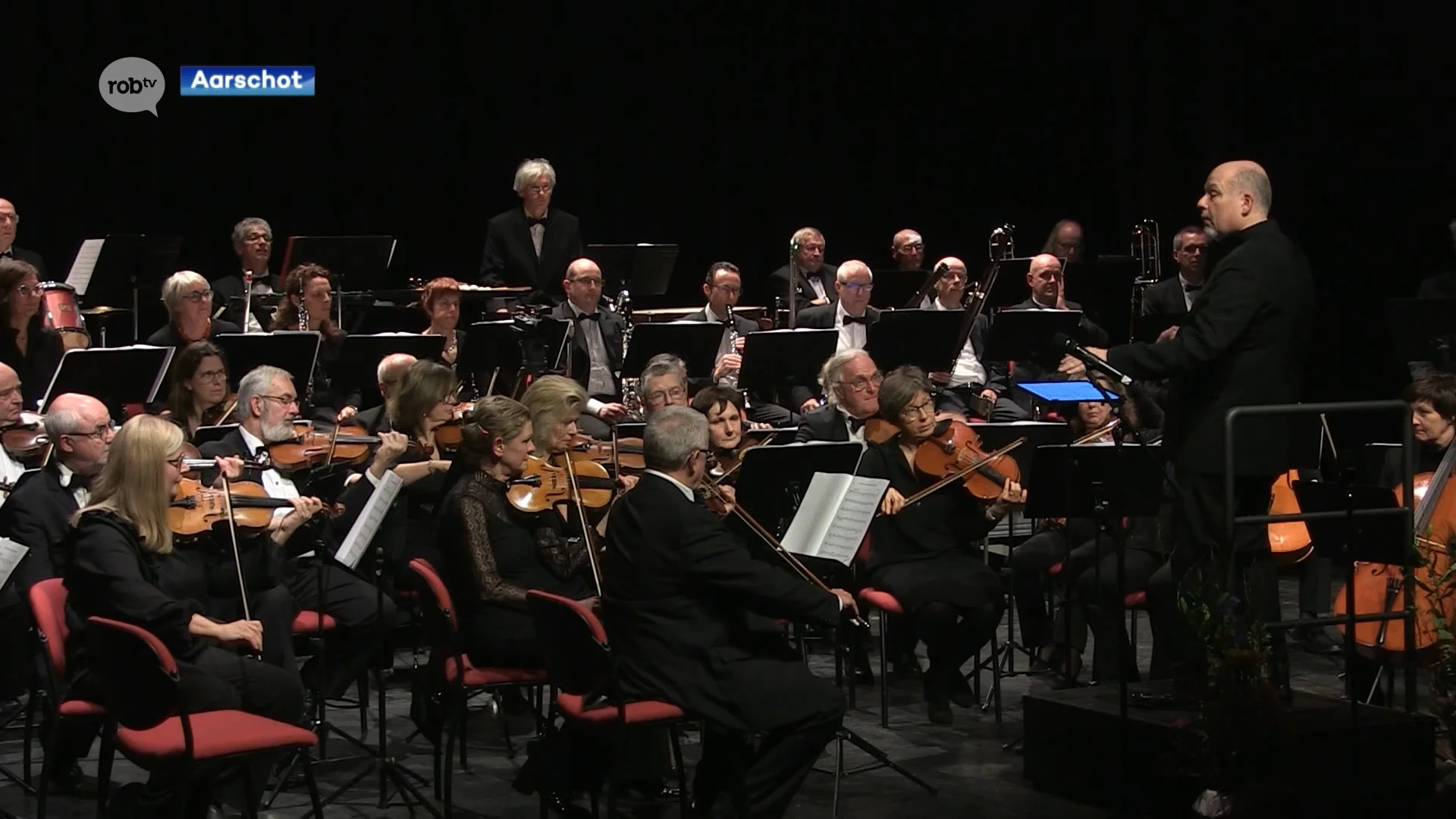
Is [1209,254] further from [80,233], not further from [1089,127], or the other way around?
[80,233]

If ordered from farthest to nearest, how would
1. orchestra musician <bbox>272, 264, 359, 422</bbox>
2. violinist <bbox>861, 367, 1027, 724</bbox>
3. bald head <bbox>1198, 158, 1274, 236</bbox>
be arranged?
orchestra musician <bbox>272, 264, 359, 422</bbox>, violinist <bbox>861, 367, 1027, 724</bbox>, bald head <bbox>1198, 158, 1274, 236</bbox>

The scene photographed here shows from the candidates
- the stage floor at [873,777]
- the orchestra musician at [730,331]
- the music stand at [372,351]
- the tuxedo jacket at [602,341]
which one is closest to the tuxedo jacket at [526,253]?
the tuxedo jacket at [602,341]

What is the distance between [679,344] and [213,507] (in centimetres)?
314

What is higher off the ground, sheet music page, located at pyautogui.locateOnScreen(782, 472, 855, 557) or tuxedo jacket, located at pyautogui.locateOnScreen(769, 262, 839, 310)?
tuxedo jacket, located at pyautogui.locateOnScreen(769, 262, 839, 310)

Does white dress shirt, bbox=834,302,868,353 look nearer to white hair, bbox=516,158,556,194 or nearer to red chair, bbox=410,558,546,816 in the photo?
white hair, bbox=516,158,556,194

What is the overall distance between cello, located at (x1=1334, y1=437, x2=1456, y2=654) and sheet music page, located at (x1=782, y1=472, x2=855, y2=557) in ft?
5.27

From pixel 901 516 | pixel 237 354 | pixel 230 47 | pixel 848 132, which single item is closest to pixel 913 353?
pixel 901 516

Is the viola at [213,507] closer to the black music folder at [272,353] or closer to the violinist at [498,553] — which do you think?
the violinist at [498,553]

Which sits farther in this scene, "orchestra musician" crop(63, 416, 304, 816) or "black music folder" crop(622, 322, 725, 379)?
"black music folder" crop(622, 322, 725, 379)

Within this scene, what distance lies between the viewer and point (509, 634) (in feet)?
17.2

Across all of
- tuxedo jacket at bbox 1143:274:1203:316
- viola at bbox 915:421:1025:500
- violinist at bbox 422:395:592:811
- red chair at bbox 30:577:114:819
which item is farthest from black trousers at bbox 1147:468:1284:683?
tuxedo jacket at bbox 1143:274:1203:316

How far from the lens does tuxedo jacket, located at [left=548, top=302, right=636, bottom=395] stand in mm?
8945

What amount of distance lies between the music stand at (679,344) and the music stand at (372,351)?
0.94 metres

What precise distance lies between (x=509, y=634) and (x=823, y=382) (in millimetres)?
2590
